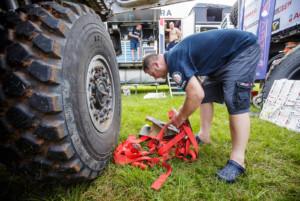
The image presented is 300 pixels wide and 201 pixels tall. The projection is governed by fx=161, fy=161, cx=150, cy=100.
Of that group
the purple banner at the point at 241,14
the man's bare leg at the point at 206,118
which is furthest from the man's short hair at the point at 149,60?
the purple banner at the point at 241,14

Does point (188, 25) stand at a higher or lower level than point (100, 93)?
higher

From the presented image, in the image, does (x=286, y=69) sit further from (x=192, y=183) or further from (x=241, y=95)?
(x=192, y=183)

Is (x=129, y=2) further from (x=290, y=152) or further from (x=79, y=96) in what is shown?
(x=290, y=152)

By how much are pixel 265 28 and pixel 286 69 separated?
2.91 feet

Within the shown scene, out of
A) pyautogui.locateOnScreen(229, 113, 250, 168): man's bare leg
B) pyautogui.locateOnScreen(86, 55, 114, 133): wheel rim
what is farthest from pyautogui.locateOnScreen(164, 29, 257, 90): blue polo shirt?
pyautogui.locateOnScreen(86, 55, 114, 133): wheel rim

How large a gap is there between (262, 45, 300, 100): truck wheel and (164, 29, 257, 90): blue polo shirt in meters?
2.01

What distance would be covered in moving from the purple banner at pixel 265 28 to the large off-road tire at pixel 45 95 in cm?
343

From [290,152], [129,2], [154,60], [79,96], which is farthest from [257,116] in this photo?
[79,96]

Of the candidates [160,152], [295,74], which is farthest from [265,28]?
[160,152]

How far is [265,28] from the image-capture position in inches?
123

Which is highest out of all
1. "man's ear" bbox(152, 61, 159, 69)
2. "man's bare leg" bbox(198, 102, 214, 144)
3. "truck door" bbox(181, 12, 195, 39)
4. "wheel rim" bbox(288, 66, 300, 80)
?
"truck door" bbox(181, 12, 195, 39)

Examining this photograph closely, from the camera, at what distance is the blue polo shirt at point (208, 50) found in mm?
1446

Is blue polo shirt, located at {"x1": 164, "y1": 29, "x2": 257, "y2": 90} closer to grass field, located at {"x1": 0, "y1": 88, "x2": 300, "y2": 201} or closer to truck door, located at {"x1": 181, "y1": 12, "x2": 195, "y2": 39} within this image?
grass field, located at {"x1": 0, "y1": 88, "x2": 300, "y2": 201}

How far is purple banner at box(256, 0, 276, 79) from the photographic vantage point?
2.99 m
